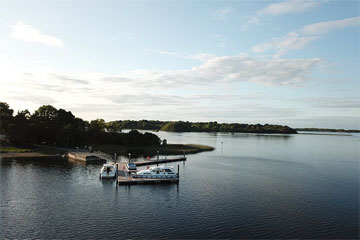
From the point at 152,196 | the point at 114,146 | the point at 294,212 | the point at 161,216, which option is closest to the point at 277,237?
the point at 294,212

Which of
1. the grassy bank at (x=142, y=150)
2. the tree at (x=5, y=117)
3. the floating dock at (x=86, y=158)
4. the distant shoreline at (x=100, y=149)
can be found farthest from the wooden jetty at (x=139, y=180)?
the tree at (x=5, y=117)

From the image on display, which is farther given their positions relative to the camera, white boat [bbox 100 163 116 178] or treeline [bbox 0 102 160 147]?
treeline [bbox 0 102 160 147]

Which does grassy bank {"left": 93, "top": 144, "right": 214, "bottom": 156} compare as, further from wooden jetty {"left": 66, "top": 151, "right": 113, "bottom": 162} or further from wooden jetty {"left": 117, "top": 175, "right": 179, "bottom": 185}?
wooden jetty {"left": 117, "top": 175, "right": 179, "bottom": 185}

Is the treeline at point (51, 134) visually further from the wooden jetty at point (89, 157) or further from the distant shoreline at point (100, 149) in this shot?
the wooden jetty at point (89, 157)

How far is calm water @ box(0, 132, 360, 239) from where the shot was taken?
3222 centimetres

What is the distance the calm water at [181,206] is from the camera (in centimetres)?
3222

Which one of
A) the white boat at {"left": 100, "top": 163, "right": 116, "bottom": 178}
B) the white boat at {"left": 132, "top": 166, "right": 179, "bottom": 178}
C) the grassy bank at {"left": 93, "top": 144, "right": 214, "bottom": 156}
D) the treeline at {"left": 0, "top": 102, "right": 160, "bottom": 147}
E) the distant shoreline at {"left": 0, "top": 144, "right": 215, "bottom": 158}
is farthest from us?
the grassy bank at {"left": 93, "top": 144, "right": 214, "bottom": 156}

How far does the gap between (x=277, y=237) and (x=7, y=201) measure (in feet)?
122

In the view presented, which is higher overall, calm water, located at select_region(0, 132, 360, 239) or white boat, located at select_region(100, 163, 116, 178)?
white boat, located at select_region(100, 163, 116, 178)

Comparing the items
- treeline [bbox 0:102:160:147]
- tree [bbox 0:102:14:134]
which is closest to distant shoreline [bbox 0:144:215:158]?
treeline [bbox 0:102:160:147]

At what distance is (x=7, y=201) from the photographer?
40875 mm

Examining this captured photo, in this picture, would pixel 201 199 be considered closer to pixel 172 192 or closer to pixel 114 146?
pixel 172 192

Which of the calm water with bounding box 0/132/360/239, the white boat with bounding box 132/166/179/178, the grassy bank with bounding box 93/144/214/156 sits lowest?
the calm water with bounding box 0/132/360/239

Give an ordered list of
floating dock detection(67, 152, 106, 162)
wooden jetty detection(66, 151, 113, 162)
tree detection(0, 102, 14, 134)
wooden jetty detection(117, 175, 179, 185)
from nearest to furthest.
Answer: wooden jetty detection(117, 175, 179, 185) → floating dock detection(67, 152, 106, 162) → wooden jetty detection(66, 151, 113, 162) → tree detection(0, 102, 14, 134)
